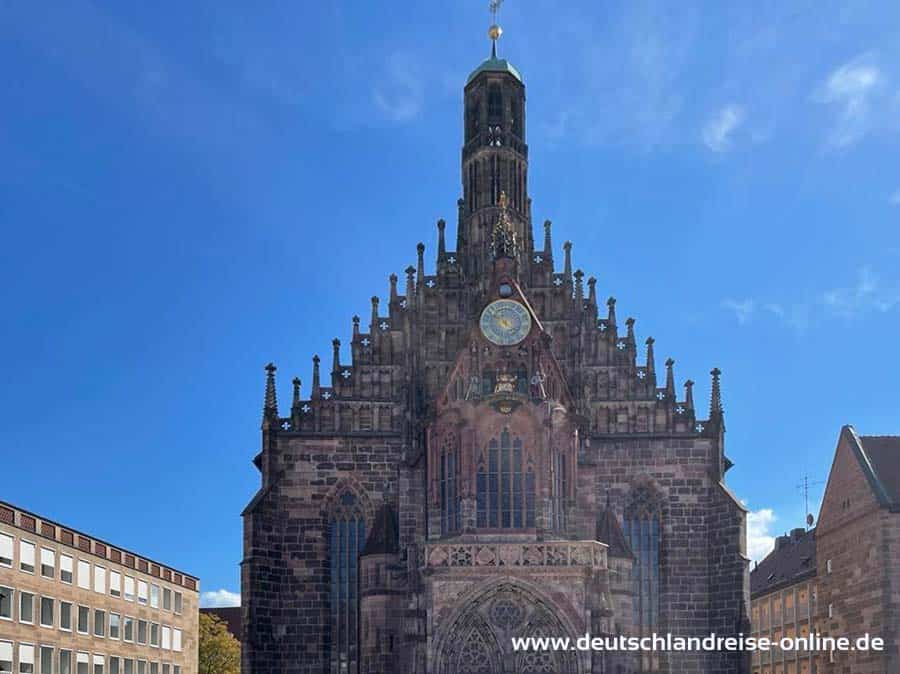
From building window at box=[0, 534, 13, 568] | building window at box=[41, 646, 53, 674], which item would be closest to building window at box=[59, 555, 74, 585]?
building window at box=[41, 646, 53, 674]

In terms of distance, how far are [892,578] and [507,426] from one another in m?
20.3

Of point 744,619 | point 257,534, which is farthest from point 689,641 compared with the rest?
point 257,534

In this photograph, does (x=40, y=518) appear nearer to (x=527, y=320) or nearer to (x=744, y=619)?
(x=527, y=320)

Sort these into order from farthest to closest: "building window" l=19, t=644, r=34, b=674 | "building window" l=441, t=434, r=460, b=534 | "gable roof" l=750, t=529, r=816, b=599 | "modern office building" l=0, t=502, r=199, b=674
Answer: "gable roof" l=750, t=529, r=816, b=599
"building window" l=19, t=644, r=34, b=674
"modern office building" l=0, t=502, r=199, b=674
"building window" l=441, t=434, r=460, b=534

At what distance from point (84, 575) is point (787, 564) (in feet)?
152

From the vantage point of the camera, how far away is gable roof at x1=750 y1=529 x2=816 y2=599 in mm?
85525

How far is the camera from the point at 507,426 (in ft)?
187

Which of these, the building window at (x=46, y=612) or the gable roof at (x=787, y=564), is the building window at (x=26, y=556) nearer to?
the building window at (x=46, y=612)

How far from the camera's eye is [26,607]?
67.5 m

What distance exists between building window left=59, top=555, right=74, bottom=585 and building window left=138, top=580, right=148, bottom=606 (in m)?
11.6

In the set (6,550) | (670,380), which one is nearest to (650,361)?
(670,380)

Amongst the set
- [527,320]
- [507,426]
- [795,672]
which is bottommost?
[795,672]

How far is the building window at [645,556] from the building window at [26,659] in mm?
30091

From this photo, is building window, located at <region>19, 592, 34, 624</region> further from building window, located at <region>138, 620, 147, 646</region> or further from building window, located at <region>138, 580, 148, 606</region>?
building window, located at <region>138, 620, 147, 646</region>
